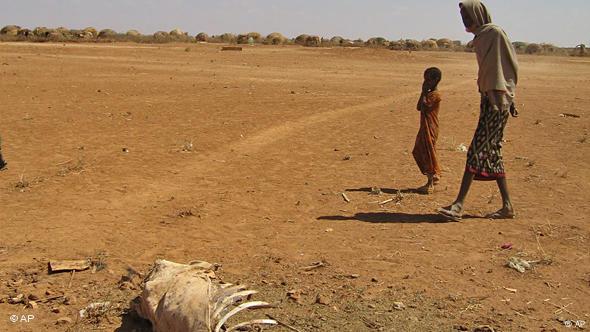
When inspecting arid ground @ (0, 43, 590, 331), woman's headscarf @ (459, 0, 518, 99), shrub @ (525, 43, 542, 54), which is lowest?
arid ground @ (0, 43, 590, 331)

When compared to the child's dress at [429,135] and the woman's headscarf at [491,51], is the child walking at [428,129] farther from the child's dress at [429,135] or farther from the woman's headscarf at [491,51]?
the woman's headscarf at [491,51]

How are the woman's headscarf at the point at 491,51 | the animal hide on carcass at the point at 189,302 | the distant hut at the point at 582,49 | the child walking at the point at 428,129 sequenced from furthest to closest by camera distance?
the distant hut at the point at 582,49, the child walking at the point at 428,129, the woman's headscarf at the point at 491,51, the animal hide on carcass at the point at 189,302

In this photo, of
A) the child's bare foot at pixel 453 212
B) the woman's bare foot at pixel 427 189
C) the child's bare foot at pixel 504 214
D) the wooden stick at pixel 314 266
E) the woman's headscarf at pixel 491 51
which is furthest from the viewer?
the woman's bare foot at pixel 427 189

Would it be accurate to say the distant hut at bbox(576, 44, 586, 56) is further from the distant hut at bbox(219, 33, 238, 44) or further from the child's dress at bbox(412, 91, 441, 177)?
the child's dress at bbox(412, 91, 441, 177)

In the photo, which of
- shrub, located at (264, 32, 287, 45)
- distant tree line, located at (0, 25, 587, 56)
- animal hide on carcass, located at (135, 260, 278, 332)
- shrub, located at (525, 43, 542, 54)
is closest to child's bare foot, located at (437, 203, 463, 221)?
animal hide on carcass, located at (135, 260, 278, 332)

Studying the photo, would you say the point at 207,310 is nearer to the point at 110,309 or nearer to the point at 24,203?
the point at 110,309

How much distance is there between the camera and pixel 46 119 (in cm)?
1141

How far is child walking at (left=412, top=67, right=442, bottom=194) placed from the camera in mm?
6672

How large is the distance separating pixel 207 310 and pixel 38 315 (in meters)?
1.31

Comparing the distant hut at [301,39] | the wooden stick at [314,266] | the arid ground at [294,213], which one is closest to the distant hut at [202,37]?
the distant hut at [301,39]

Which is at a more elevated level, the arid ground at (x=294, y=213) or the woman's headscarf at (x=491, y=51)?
the woman's headscarf at (x=491, y=51)

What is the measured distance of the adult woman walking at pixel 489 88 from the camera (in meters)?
5.45

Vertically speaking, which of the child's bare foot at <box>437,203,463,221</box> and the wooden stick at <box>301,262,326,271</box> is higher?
the child's bare foot at <box>437,203,463,221</box>

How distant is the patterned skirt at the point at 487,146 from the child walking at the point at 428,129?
3.59ft
